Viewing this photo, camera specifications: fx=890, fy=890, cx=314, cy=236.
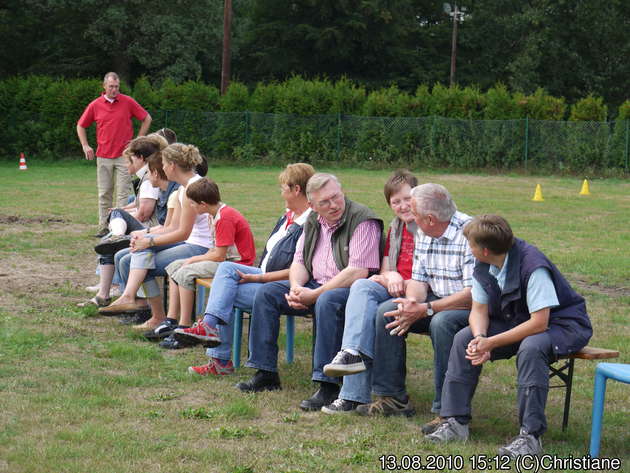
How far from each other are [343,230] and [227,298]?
34.6 inches

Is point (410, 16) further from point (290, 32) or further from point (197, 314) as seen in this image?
point (197, 314)

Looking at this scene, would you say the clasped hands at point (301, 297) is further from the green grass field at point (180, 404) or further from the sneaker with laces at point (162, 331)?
the sneaker with laces at point (162, 331)

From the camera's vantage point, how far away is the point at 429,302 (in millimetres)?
4961

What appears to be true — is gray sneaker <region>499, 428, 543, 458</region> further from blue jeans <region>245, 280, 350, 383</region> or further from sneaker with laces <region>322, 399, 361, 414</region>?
blue jeans <region>245, 280, 350, 383</region>

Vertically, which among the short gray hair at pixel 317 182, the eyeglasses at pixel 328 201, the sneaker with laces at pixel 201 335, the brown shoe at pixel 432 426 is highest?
the short gray hair at pixel 317 182

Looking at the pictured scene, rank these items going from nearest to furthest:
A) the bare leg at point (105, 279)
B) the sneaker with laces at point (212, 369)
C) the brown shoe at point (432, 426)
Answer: the brown shoe at point (432, 426), the sneaker with laces at point (212, 369), the bare leg at point (105, 279)

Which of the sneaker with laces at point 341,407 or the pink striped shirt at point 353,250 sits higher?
the pink striped shirt at point 353,250

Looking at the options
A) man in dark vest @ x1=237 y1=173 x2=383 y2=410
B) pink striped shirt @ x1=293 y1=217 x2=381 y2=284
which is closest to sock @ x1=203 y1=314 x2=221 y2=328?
man in dark vest @ x1=237 y1=173 x2=383 y2=410

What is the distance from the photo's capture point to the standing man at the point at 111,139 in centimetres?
1187

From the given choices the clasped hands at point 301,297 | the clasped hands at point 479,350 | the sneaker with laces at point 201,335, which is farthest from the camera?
the sneaker with laces at point 201,335

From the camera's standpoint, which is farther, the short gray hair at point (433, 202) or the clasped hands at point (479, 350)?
the short gray hair at point (433, 202)

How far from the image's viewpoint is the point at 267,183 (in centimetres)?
2119

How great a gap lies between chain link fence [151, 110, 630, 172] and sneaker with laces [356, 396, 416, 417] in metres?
22.2

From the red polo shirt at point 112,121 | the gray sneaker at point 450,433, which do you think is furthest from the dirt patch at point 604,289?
the red polo shirt at point 112,121
